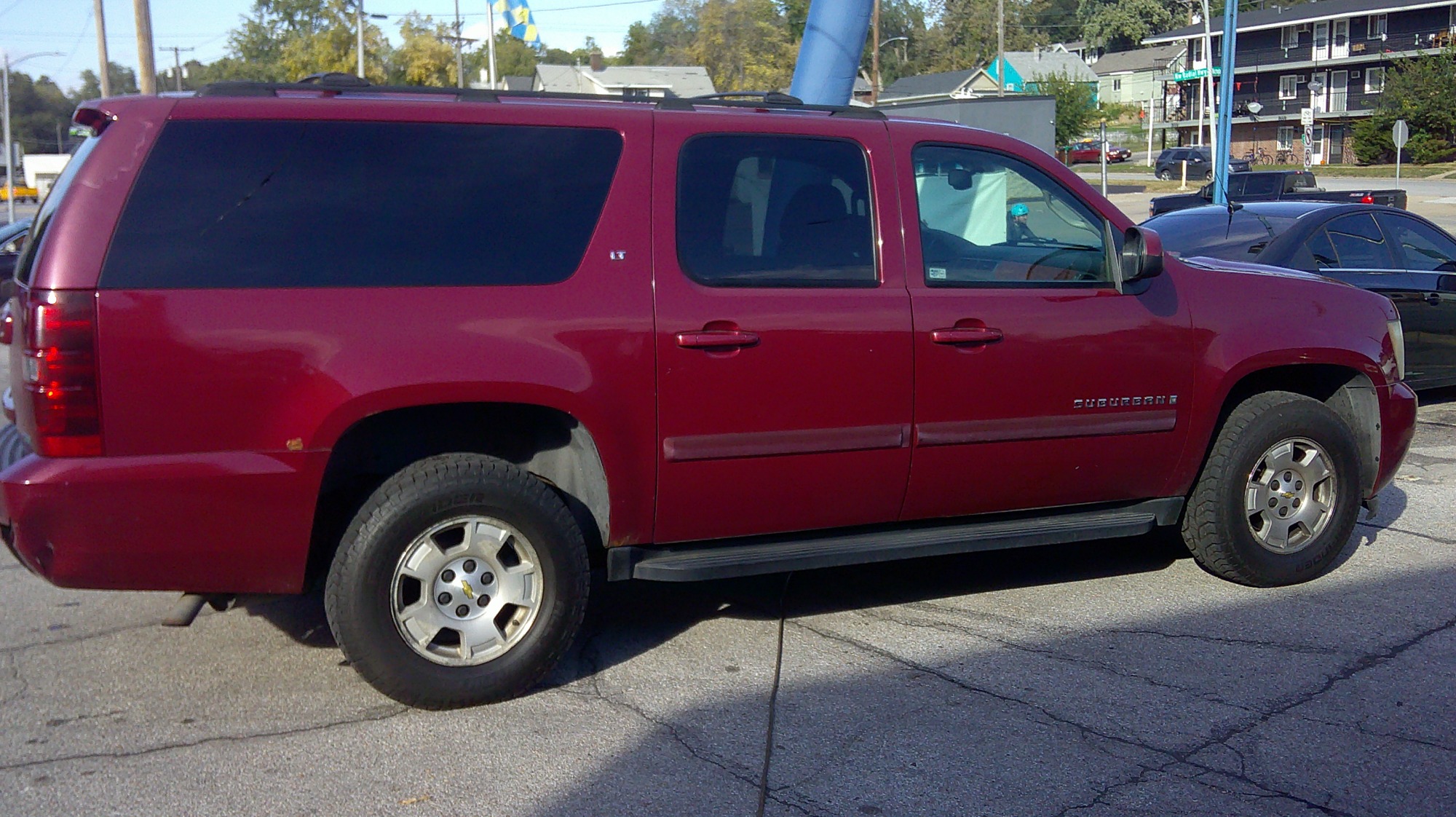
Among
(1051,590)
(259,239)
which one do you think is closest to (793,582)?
(1051,590)

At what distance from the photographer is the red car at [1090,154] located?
217ft

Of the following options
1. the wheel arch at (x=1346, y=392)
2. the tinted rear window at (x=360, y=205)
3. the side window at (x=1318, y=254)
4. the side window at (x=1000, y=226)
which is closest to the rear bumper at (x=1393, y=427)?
the wheel arch at (x=1346, y=392)

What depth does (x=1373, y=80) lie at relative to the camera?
2665 inches

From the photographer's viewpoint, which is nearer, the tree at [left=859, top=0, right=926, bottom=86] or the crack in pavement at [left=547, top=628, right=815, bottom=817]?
the crack in pavement at [left=547, top=628, right=815, bottom=817]

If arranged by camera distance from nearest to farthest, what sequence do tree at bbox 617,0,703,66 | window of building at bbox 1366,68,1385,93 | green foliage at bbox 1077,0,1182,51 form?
window of building at bbox 1366,68,1385,93
tree at bbox 617,0,703,66
green foliage at bbox 1077,0,1182,51

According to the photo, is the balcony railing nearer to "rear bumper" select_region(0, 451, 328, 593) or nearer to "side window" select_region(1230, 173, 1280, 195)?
"side window" select_region(1230, 173, 1280, 195)

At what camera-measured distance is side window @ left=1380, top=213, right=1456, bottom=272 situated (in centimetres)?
969

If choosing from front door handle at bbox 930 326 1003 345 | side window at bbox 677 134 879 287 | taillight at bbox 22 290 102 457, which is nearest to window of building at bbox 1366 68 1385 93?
front door handle at bbox 930 326 1003 345

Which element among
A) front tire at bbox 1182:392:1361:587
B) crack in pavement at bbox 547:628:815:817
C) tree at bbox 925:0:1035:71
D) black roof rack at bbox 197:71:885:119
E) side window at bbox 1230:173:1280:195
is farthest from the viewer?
tree at bbox 925:0:1035:71

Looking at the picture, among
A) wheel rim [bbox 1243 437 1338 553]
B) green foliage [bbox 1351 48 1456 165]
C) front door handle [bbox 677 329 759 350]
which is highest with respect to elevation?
green foliage [bbox 1351 48 1456 165]

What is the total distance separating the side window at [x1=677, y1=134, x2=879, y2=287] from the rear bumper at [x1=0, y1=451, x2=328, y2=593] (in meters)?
1.51

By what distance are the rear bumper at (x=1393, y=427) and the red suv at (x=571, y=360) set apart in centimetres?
45

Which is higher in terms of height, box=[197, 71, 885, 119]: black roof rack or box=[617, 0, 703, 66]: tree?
box=[617, 0, 703, 66]: tree

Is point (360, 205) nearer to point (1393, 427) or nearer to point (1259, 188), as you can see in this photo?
point (1393, 427)
